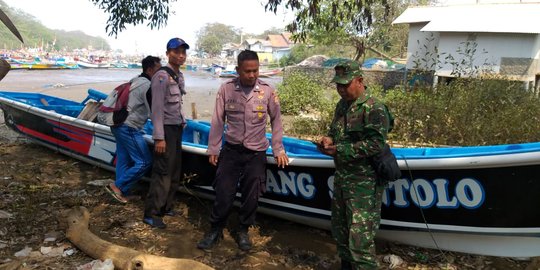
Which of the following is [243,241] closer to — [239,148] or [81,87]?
[239,148]

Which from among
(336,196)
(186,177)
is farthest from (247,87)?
(186,177)

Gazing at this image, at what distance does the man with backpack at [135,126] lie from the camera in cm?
407

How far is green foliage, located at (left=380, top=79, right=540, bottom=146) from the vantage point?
18.0 ft

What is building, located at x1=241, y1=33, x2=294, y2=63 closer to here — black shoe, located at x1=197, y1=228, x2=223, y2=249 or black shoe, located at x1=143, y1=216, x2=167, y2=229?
black shoe, located at x1=143, y1=216, x2=167, y2=229

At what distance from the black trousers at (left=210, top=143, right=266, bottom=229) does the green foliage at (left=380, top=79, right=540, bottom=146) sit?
11.7 ft

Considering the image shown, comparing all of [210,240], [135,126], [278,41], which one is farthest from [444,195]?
[278,41]

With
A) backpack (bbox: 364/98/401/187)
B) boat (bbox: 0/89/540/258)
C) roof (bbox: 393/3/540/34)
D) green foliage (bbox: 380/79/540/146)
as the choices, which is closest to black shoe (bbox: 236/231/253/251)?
boat (bbox: 0/89/540/258)

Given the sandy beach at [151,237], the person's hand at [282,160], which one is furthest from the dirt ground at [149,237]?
the person's hand at [282,160]

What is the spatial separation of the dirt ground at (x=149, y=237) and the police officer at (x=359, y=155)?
2.37 feet

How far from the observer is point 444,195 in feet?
10.2

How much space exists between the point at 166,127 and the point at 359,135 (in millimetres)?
1868

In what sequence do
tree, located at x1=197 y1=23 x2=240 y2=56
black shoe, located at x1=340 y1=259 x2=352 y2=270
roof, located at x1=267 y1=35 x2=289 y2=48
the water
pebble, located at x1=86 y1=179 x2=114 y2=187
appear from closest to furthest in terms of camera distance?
black shoe, located at x1=340 y1=259 x2=352 y2=270
pebble, located at x1=86 y1=179 x2=114 y2=187
the water
roof, located at x1=267 y1=35 x2=289 y2=48
tree, located at x1=197 y1=23 x2=240 y2=56

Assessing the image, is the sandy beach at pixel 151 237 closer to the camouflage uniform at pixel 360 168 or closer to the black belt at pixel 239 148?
the camouflage uniform at pixel 360 168

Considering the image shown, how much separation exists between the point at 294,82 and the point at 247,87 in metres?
9.00
